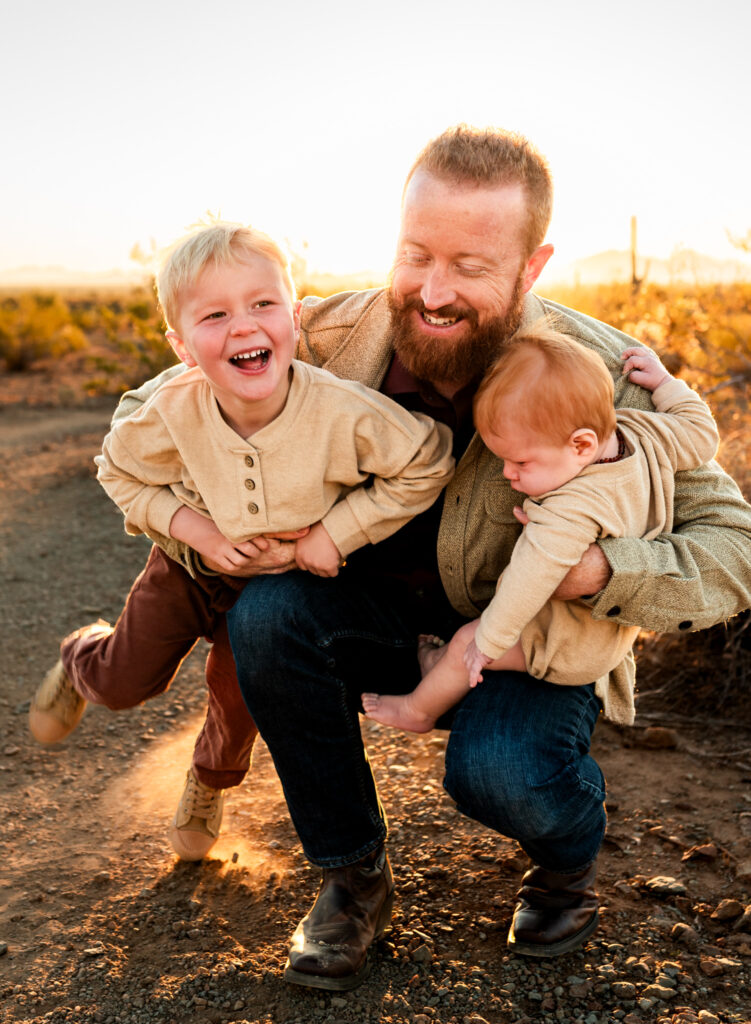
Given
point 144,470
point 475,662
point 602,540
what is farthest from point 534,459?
Answer: point 144,470

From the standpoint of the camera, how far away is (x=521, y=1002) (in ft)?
6.88

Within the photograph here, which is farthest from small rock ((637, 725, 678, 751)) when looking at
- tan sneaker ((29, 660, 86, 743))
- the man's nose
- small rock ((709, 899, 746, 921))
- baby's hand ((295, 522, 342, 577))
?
tan sneaker ((29, 660, 86, 743))

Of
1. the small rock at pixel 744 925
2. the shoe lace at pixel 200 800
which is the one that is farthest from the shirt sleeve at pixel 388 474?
the small rock at pixel 744 925

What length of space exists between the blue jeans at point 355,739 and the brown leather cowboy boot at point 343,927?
56mm

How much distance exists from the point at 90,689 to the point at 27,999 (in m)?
0.81

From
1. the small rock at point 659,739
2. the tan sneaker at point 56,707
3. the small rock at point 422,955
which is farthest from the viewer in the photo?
the small rock at point 659,739

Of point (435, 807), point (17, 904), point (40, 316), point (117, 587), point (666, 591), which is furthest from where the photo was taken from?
point (40, 316)

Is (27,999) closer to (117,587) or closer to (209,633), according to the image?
(209,633)

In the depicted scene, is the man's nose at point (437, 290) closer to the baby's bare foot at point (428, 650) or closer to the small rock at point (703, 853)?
the baby's bare foot at point (428, 650)

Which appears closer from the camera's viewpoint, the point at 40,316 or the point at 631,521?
the point at 631,521

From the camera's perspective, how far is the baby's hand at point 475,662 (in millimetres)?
2092

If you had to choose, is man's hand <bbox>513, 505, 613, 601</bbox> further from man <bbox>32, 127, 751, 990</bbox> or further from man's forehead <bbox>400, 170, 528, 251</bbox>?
man's forehead <bbox>400, 170, 528, 251</bbox>

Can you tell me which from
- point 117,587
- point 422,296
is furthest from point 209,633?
point 117,587

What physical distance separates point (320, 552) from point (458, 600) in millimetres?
383
